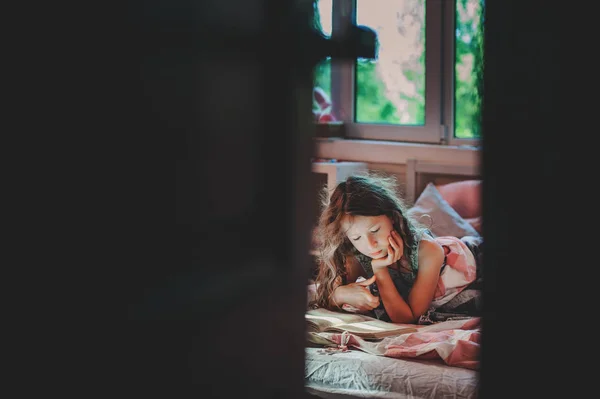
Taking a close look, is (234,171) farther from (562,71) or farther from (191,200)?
(562,71)

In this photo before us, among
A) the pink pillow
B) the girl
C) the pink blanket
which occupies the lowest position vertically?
the pink blanket

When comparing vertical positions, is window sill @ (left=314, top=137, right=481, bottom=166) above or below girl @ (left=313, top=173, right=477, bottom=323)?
above

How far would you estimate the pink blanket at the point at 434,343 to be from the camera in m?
2.21

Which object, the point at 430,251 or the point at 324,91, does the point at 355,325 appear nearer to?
the point at 430,251

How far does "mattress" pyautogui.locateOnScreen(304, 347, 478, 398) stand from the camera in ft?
6.75

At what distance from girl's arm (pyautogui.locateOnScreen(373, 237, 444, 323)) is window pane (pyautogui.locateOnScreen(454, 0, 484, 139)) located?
1.46 meters

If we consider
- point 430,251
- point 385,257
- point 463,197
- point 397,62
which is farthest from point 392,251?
point 397,62

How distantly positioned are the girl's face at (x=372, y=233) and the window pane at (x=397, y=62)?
167 centimetres

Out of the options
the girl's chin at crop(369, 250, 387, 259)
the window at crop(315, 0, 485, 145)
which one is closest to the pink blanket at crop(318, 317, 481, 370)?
the girl's chin at crop(369, 250, 387, 259)

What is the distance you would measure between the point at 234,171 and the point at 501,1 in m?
0.41

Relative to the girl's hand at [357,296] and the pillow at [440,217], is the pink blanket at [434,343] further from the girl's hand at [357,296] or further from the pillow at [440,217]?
the pillow at [440,217]

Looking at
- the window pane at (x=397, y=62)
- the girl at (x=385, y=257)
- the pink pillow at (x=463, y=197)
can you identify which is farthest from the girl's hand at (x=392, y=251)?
the window pane at (x=397, y=62)

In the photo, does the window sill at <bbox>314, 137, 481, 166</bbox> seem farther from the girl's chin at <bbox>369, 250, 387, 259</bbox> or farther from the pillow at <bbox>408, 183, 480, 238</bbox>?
the girl's chin at <bbox>369, 250, 387, 259</bbox>

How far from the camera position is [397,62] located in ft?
13.8
